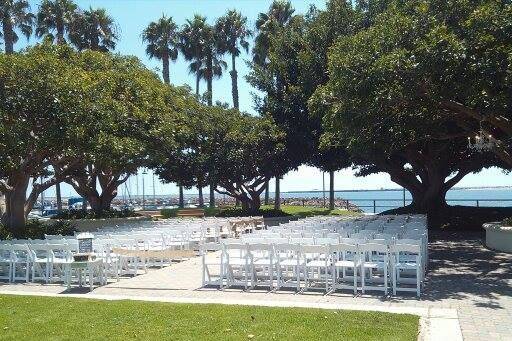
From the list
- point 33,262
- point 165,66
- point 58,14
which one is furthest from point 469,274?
point 165,66

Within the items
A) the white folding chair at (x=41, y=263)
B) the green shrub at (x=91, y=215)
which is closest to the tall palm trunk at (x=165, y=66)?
the green shrub at (x=91, y=215)

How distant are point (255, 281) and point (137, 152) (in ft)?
32.6

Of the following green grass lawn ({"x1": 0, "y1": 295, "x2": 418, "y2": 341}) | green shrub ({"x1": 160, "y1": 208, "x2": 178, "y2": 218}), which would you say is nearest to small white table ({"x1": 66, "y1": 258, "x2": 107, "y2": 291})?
green grass lawn ({"x1": 0, "y1": 295, "x2": 418, "y2": 341})

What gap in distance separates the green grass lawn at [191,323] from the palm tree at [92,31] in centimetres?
3171

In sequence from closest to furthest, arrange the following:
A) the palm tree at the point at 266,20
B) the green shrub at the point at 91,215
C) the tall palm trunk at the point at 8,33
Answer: the green shrub at the point at 91,215 → the tall palm trunk at the point at 8,33 → the palm tree at the point at 266,20

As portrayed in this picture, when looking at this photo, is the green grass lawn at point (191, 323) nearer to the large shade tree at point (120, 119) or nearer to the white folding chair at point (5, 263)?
the white folding chair at point (5, 263)

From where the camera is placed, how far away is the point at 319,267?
10.8 meters

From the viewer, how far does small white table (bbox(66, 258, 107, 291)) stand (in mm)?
11008

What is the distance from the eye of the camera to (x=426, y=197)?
92.9 feet

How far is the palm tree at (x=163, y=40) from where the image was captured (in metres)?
46.0

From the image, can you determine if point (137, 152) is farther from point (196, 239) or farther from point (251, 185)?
point (251, 185)

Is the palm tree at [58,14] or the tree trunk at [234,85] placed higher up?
the palm tree at [58,14]

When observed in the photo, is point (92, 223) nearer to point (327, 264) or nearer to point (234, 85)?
point (327, 264)

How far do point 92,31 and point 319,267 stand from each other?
Result: 32400mm
